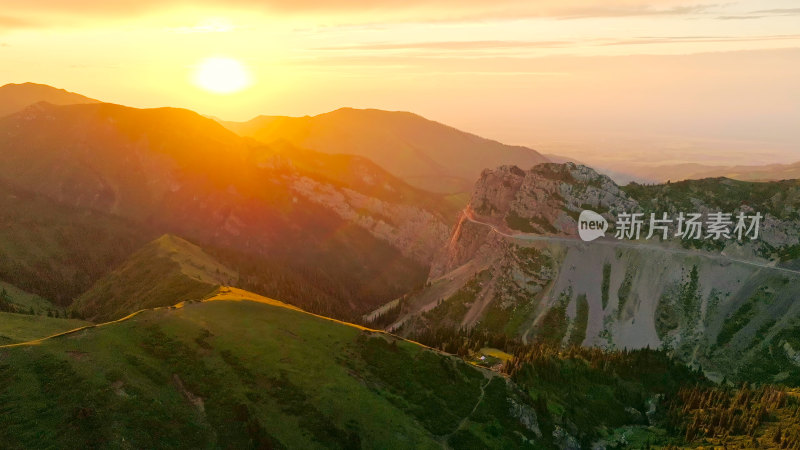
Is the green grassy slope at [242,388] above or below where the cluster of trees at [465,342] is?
above

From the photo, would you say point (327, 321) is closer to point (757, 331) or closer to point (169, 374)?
point (169, 374)

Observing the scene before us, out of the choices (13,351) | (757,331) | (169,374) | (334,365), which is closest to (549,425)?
(334,365)

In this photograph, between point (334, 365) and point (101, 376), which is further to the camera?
point (334, 365)

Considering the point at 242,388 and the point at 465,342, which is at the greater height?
the point at 242,388

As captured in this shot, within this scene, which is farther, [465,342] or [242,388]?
[465,342]

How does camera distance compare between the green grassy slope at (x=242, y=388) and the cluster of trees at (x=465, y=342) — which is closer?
the green grassy slope at (x=242, y=388)

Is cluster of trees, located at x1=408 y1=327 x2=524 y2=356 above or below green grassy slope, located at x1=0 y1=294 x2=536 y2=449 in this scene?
below

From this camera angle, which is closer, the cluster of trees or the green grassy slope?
the green grassy slope

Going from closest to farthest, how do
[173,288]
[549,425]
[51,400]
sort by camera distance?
[51,400], [549,425], [173,288]
